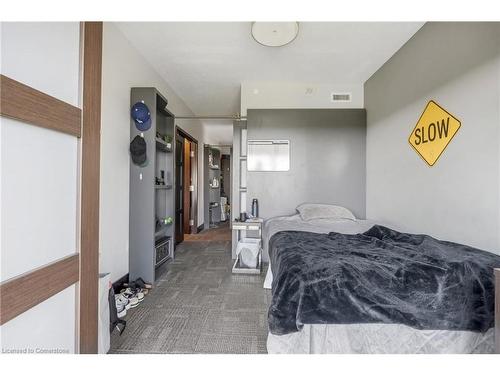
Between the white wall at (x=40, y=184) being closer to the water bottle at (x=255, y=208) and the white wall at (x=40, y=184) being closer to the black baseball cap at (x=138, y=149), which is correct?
the black baseball cap at (x=138, y=149)

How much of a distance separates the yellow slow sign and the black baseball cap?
2.85 m

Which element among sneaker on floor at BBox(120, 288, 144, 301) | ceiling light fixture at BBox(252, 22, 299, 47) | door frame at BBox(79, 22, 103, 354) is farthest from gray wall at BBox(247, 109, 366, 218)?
door frame at BBox(79, 22, 103, 354)

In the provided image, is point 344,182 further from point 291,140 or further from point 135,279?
point 135,279

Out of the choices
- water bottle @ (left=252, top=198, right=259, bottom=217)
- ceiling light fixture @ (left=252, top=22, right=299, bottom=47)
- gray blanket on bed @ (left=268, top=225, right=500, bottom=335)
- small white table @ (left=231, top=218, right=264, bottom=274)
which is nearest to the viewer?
gray blanket on bed @ (left=268, top=225, right=500, bottom=335)

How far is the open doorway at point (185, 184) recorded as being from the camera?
173 inches

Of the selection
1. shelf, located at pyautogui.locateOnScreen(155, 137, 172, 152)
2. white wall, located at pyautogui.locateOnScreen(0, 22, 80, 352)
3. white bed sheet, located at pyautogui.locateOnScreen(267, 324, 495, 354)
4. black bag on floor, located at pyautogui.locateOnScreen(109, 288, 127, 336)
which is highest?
shelf, located at pyautogui.locateOnScreen(155, 137, 172, 152)

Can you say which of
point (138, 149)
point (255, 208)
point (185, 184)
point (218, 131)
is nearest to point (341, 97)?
point (255, 208)

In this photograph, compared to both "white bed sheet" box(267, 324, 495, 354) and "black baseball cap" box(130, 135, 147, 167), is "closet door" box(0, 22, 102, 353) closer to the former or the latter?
"white bed sheet" box(267, 324, 495, 354)

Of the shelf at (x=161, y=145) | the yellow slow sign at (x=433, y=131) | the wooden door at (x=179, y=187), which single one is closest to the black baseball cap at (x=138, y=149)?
the shelf at (x=161, y=145)

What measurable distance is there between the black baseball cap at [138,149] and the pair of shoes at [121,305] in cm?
137

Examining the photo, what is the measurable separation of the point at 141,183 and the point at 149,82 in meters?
1.42

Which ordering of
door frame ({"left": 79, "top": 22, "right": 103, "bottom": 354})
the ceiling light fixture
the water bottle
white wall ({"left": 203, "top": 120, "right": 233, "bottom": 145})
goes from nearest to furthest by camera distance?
door frame ({"left": 79, "top": 22, "right": 103, "bottom": 354}), the ceiling light fixture, the water bottle, white wall ({"left": 203, "top": 120, "right": 233, "bottom": 145})

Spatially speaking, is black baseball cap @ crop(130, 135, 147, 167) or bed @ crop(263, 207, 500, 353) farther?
black baseball cap @ crop(130, 135, 147, 167)

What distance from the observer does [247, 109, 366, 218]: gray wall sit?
11.4 feet
